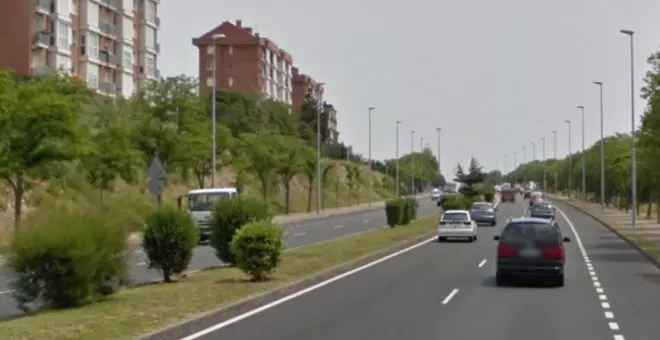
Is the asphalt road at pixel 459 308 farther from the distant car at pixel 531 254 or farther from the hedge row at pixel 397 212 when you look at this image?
the hedge row at pixel 397 212

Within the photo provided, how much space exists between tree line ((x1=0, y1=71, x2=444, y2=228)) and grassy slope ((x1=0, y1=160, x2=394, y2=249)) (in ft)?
3.43

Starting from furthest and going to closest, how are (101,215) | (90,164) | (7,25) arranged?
(7,25)
(90,164)
(101,215)

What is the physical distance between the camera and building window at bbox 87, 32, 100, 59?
78938 mm

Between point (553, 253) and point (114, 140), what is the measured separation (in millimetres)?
26448

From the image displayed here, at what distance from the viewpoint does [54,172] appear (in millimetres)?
38688

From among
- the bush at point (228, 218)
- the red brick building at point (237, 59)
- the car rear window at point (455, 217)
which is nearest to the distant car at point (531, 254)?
the bush at point (228, 218)

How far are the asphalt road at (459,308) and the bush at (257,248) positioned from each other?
1261 mm

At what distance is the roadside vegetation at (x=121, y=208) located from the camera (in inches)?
664

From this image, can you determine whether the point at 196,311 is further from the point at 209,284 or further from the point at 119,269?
the point at 209,284

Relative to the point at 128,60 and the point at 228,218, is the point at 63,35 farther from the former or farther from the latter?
the point at 228,218

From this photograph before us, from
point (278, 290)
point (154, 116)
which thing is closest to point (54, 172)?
point (154, 116)

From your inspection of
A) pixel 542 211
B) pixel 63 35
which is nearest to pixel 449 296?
pixel 542 211

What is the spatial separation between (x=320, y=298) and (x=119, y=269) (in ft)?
13.9

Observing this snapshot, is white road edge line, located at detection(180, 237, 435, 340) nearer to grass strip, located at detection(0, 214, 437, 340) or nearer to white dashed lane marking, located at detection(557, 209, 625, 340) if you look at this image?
grass strip, located at detection(0, 214, 437, 340)
